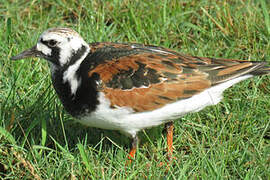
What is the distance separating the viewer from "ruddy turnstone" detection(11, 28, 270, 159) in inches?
175

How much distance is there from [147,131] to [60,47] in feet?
4.46

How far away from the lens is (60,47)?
15.3ft

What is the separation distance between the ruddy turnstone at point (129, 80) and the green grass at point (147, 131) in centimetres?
32

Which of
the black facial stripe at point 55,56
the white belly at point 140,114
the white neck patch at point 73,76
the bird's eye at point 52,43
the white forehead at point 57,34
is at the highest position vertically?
the white forehead at point 57,34

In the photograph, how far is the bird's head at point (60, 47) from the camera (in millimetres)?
4617

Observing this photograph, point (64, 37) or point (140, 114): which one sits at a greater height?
point (64, 37)

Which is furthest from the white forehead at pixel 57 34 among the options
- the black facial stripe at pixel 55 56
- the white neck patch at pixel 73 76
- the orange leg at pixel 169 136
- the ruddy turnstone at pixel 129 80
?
the orange leg at pixel 169 136

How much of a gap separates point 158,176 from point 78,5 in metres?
3.48

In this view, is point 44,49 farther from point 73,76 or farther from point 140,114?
point 140,114

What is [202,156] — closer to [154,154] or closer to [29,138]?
[154,154]

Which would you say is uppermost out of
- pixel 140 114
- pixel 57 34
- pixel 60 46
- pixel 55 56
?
pixel 57 34

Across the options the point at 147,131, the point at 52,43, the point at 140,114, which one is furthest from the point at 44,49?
the point at 147,131

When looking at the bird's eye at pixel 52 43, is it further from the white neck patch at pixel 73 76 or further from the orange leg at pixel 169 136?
the orange leg at pixel 169 136

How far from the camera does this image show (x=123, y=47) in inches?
190
